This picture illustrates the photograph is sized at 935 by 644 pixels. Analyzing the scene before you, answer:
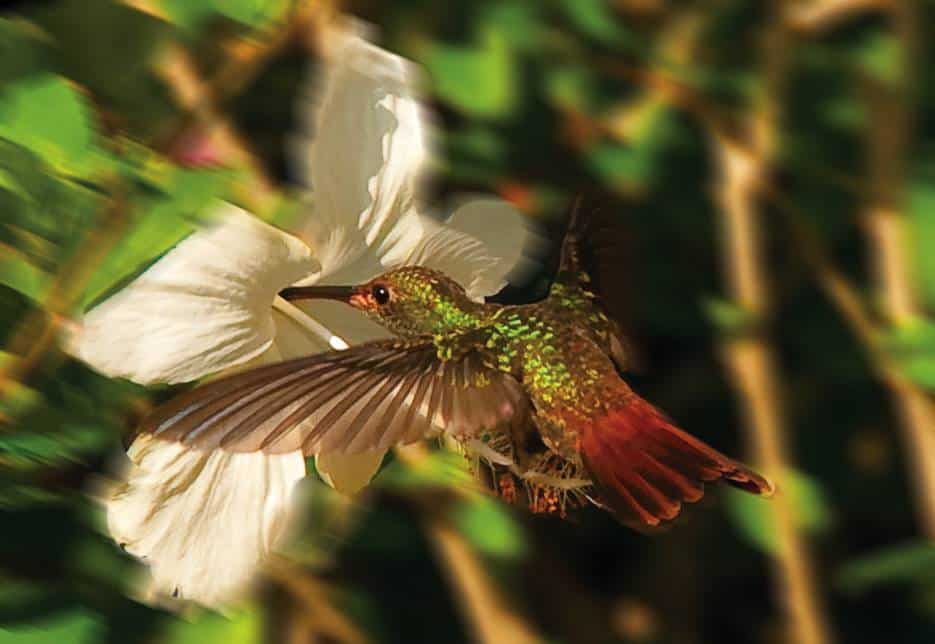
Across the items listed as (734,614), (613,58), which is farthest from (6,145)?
(734,614)

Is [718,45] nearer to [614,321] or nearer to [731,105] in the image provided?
[731,105]

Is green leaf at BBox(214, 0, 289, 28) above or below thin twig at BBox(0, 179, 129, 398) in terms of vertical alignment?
above

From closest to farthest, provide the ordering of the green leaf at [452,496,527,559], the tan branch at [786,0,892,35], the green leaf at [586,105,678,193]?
the green leaf at [452,496,527,559]
the green leaf at [586,105,678,193]
the tan branch at [786,0,892,35]

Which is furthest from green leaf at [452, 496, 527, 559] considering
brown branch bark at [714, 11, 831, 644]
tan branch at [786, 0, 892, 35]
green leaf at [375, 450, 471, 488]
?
tan branch at [786, 0, 892, 35]

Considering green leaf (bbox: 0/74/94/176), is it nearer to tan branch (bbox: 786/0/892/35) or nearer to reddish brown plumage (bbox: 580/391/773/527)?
reddish brown plumage (bbox: 580/391/773/527)

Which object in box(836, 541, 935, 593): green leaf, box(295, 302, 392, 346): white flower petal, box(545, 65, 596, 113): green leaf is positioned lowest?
box(836, 541, 935, 593): green leaf

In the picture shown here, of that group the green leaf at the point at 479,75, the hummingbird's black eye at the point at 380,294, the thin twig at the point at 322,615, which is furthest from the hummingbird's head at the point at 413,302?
the thin twig at the point at 322,615

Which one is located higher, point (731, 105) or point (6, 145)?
point (731, 105)
